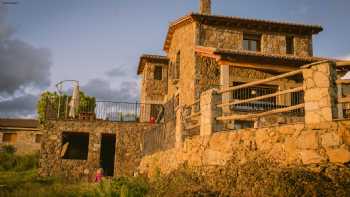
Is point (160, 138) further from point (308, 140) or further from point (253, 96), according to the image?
point (308, 140)

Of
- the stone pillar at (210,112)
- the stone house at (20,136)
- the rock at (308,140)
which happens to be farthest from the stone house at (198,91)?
the stone house at (20,136)

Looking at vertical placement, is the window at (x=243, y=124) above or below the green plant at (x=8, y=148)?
above

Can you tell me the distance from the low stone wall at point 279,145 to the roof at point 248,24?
32.0ft

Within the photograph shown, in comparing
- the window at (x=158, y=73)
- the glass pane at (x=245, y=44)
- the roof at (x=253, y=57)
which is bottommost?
the roof at (x=253, y=57)

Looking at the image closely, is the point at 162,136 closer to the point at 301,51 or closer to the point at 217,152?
the point at 217,152

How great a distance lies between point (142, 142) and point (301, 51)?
10269 millimetres

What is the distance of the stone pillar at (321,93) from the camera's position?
643 centimetres

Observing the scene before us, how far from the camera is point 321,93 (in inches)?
258

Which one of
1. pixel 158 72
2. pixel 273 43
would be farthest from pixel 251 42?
pixel 158 72

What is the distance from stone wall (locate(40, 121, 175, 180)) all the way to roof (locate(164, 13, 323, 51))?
5.99 metres

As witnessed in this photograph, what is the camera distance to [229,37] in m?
18.4

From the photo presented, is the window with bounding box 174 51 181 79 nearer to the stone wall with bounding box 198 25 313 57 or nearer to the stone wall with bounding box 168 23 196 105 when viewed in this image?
the stone wall with bounding box 168 23 196 105

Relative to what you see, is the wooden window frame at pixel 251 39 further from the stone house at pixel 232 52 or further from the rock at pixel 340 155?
the rock at pixel 340 155

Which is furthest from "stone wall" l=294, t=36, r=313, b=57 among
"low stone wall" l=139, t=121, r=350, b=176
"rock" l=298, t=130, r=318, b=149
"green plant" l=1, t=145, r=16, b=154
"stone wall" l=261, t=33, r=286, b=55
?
"green plant" l=1, t=145, r=16, b=154
